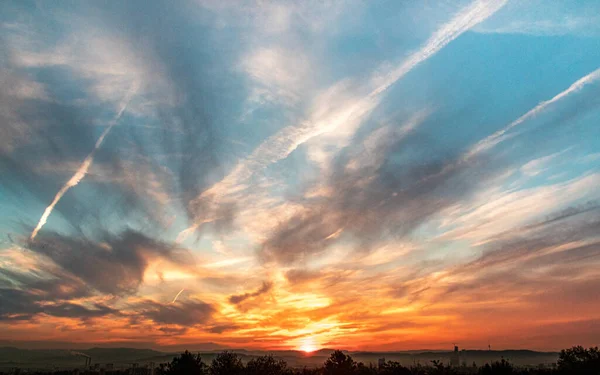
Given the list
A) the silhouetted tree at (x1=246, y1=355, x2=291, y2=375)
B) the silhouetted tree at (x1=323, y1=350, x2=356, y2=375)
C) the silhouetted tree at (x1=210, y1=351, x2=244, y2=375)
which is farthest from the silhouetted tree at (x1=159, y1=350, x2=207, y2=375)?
the silhouetted tree at (x1=323, y1=350, x2=356, y2=375)

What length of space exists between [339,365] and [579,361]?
48404 mm

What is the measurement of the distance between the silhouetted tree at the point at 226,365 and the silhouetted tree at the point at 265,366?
270 centimetres

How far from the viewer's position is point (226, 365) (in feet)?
301

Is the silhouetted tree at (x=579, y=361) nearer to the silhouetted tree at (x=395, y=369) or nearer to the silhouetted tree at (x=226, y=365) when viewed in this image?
the silhouetted tree at (x=395, y=369)

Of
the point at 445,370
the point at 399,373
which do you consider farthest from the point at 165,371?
the point at 445,370

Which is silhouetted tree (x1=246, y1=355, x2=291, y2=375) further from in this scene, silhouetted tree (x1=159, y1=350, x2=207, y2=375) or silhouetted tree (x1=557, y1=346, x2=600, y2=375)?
silhouetted tree (x1=557, y1=346, x2=600, y2=375)

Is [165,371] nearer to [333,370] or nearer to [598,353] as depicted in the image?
[333,370]

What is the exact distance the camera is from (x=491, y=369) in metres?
67.8

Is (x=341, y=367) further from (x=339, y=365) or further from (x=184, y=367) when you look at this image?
(x=184, y=367)

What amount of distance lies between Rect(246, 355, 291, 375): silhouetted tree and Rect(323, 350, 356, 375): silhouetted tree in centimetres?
1139

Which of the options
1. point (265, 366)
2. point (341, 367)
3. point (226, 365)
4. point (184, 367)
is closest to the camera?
point (184, 367)

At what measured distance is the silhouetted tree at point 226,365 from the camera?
9050 cm

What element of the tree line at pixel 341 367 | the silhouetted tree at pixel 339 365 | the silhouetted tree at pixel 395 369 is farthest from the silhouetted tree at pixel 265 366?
the silhouetted tree at pixel 395 369

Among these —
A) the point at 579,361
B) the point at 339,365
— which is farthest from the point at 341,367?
the point at 579,361
